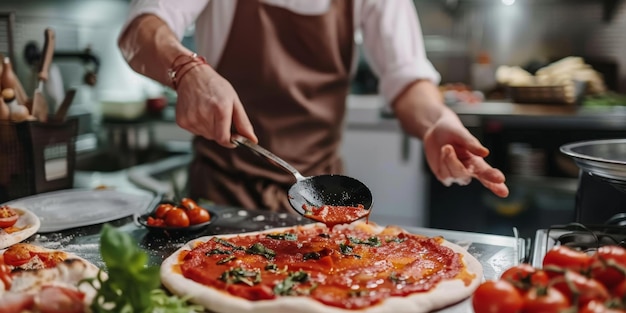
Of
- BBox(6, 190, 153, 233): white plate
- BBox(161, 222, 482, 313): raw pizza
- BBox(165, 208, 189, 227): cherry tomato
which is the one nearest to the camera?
BBox(161, 222, 482, 313): raw pizza

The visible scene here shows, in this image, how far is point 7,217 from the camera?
145cm

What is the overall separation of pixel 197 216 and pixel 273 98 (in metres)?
0.57

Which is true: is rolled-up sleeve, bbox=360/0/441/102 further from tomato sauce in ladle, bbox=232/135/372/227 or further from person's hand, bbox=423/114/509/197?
tomato sauce in ladle, bbox=232/135/372/227

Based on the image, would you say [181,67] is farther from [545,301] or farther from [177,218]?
[545,301]

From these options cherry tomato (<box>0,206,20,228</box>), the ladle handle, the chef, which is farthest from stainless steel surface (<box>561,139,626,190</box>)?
cherry tomato (<box>0,206,20,228</box>)

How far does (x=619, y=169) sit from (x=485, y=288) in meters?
0.50

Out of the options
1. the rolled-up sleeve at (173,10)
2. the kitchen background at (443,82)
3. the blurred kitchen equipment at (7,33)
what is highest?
the rolled-up sleeve at (173,10)

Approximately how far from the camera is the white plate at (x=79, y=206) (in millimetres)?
1643

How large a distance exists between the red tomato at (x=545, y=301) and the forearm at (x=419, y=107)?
1.05 m

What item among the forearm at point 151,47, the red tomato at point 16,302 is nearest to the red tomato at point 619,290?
the red tomato at point 16,302

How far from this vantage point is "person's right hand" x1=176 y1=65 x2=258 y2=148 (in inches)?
56.1

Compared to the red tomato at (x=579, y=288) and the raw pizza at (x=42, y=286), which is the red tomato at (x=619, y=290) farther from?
the raw pizza at (x=42, y=286)

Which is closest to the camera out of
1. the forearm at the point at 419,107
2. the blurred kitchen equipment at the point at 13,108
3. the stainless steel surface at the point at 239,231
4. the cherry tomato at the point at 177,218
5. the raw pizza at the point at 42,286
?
the raw pizza at the point at 42,286

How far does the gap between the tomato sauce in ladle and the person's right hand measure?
39 mm
